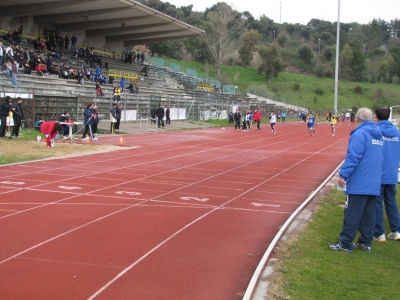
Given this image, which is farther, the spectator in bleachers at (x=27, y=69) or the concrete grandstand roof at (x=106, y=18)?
the concrete grandstand roof at (x=106, y=18)

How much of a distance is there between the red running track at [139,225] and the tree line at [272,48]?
2793 inches

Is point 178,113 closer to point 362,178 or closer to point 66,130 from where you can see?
point 66,130

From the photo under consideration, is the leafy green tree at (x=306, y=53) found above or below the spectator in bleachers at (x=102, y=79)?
above

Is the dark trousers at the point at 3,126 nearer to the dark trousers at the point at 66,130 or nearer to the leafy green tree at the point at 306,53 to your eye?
the dark trousers at the point at 66,130

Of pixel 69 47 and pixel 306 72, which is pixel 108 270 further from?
pixel 306 72

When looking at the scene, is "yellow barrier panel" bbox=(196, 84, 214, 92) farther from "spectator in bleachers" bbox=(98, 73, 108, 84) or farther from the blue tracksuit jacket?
the blue tracksuit jacket

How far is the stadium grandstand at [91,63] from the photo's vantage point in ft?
101

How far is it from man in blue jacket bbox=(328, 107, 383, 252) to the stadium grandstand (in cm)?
2171

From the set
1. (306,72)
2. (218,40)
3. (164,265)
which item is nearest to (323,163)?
(164,265)

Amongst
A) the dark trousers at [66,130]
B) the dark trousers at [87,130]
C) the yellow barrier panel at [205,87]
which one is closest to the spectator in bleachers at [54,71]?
the dark trousers at [66,130]

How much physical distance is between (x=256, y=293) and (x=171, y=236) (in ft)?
8.38

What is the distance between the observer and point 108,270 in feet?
20.5

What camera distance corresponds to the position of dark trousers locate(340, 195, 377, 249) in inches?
279

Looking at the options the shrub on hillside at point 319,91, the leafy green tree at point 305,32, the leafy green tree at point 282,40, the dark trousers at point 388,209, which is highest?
the leafy green tree at point 305,32
